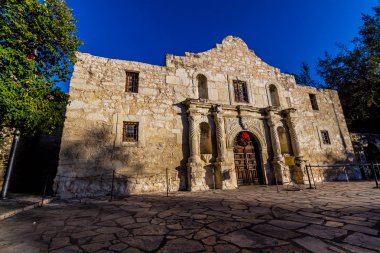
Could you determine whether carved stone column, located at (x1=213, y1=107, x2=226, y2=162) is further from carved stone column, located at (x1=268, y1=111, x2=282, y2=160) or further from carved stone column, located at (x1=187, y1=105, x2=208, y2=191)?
carved stone column, located at (x1=268, y1=111, x2=282, y2=160)

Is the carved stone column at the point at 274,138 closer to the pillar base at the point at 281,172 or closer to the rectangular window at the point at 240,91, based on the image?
the pillar base at the point at 281,172

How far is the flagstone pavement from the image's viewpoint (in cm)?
238

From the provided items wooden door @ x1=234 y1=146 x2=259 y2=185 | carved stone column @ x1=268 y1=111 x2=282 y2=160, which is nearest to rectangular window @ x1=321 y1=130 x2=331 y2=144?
carved stone column @ x1=268 y1=111 x2=282 y2=160

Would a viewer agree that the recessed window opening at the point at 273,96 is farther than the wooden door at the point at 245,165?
Yes

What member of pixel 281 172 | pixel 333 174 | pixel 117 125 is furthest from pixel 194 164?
pixel 333 174

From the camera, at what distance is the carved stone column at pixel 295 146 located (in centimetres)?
1008

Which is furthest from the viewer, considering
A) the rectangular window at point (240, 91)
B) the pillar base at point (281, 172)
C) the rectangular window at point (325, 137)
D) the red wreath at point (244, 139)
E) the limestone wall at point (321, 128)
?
the rectangular window at point (325, 137)

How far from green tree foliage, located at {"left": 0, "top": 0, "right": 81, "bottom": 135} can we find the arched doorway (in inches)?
313

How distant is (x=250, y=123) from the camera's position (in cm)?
1039

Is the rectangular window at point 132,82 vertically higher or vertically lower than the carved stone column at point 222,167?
higher

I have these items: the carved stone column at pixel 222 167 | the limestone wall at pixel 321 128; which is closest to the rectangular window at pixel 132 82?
the carved stone column at pixel 222 167

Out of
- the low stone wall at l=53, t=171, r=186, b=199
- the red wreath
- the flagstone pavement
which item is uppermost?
the red wreath

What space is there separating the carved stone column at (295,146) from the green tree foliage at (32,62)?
10.9m

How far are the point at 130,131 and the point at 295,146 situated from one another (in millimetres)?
8932
